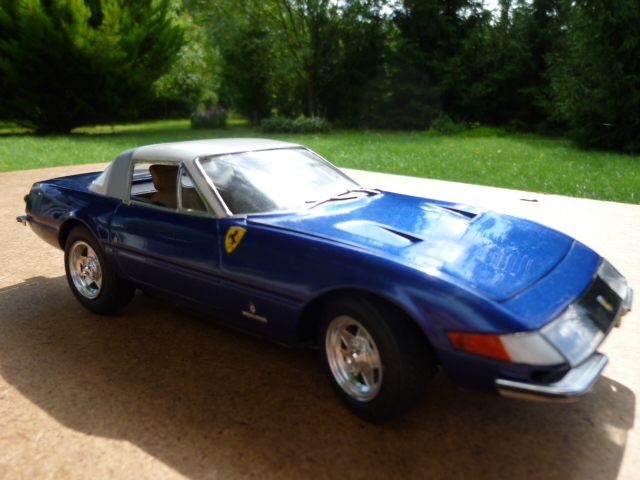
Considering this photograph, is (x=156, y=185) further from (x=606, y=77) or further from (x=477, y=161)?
(x=606, y=77)

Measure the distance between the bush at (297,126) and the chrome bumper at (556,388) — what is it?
2353 cm

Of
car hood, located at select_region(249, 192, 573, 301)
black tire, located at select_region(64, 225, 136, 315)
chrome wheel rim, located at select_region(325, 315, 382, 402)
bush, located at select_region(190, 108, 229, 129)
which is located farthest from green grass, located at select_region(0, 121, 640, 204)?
bush, located at select_region(190, 108, 229, 129)

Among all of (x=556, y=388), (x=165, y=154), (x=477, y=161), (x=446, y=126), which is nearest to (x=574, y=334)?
(x=556, y=388)

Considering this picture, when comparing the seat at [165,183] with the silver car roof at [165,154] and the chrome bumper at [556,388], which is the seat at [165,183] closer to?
the silver car roof at [165,154]

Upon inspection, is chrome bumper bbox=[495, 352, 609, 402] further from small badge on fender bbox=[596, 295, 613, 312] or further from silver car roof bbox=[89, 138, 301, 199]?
silver car roof bbox=[89, 138, 301, 199]

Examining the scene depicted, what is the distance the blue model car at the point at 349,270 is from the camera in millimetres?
2463

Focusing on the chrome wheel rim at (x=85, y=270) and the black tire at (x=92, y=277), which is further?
the chrome wheel rim at (x=85, y=270)

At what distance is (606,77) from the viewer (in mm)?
15164

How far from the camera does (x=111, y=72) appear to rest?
77.5 feet

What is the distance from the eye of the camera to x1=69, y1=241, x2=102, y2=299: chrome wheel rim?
14.1 ft

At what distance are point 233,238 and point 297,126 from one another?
22.5m

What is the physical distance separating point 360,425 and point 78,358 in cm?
193

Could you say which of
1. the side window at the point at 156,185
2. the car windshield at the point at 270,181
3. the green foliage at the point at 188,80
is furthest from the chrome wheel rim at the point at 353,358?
the green foliage at the point at 188,80

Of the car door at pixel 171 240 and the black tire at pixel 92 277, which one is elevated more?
the car door at pixel 171 240
